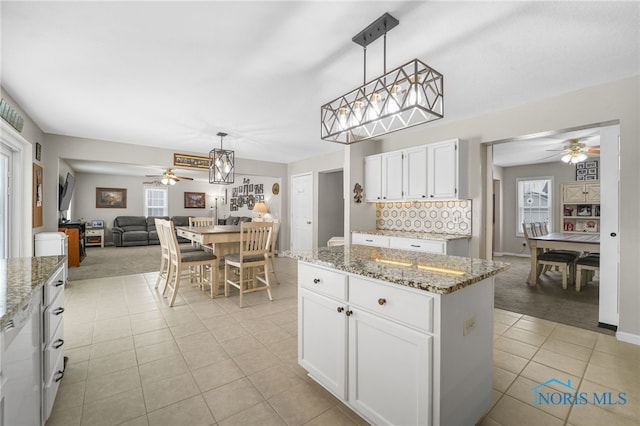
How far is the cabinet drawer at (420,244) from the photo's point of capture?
3423mm

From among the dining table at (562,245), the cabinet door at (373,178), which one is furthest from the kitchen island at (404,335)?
the dining table at (562,245)

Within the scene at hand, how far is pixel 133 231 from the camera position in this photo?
9.02 metres

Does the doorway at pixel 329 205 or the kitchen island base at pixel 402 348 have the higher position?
the doorway at pixel 329 205

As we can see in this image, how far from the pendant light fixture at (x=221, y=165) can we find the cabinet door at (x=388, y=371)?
10.9ft

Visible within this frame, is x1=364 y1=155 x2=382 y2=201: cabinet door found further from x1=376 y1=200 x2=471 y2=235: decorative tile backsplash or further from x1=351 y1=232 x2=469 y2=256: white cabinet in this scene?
x1=351 y1=232 x2=469 y2=256: white cabinet

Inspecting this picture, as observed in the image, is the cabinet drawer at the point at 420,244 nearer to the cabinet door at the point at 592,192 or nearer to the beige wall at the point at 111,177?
the beige wall at the point at 111,177

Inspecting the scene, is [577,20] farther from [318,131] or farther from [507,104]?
[318,131]

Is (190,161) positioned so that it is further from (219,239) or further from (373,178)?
(373,178)

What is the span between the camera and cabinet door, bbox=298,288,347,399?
1657mm

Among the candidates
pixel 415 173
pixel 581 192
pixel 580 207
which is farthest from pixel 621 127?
pixel 580 207

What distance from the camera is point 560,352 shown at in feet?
7.70

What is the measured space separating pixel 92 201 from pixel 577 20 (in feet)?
37.8

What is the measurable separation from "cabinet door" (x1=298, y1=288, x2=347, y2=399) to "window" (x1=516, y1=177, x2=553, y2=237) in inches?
286

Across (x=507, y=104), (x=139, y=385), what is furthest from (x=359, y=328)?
(x=507, y=104)
